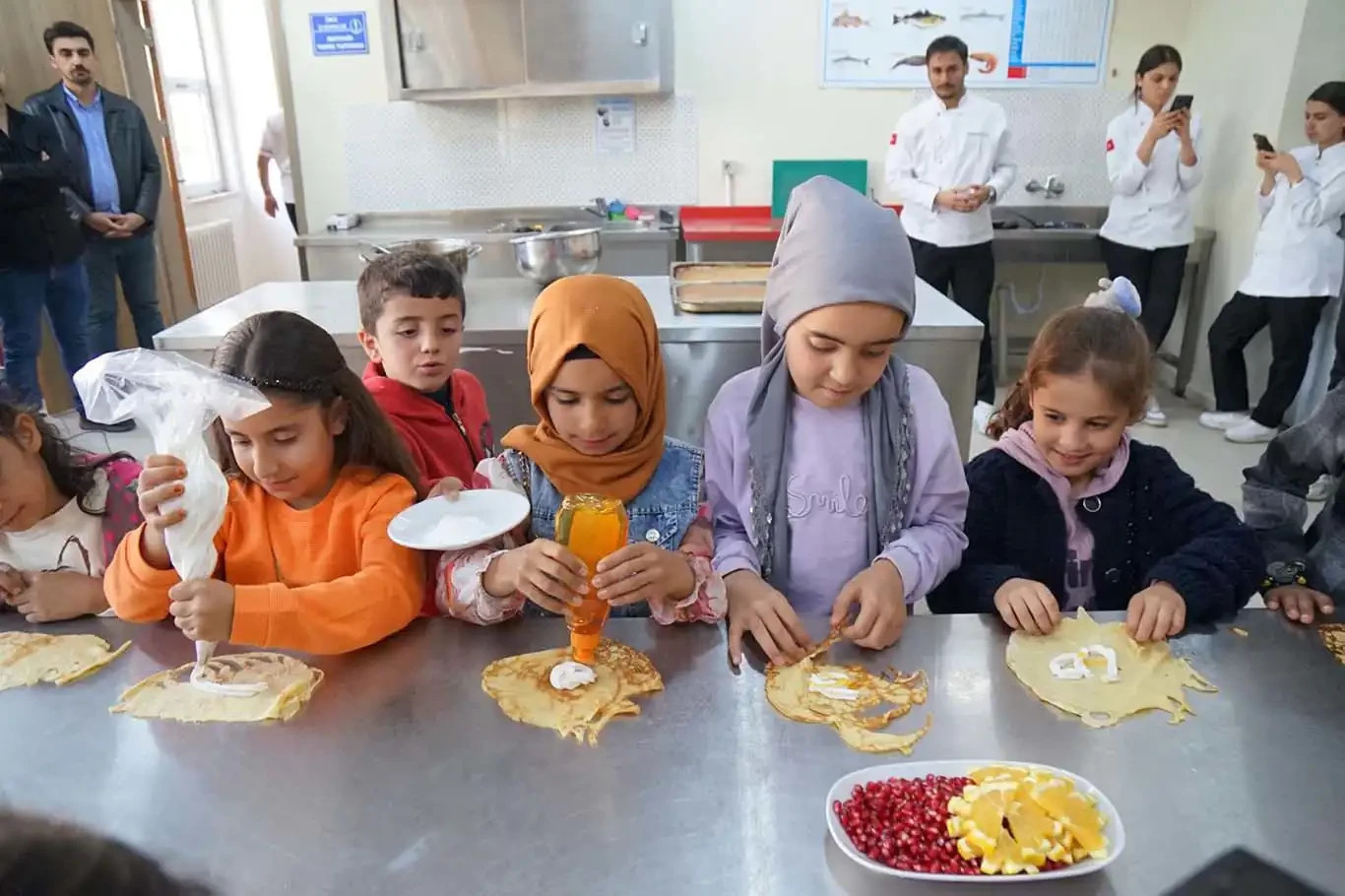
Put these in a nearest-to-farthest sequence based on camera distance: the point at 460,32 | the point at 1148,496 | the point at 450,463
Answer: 1. the point at 1148,496
2. the point at 450,463
3. the point at 460,32

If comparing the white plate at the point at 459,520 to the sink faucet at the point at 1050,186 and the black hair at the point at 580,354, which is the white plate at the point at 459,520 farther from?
the sink faucet at the point at 1050,186

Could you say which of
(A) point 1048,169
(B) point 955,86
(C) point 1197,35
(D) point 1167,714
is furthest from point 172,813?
(C) point 1197,35

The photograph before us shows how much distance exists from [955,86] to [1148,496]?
305cm

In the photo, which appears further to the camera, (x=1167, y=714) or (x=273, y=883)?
(x=1167, y=714)

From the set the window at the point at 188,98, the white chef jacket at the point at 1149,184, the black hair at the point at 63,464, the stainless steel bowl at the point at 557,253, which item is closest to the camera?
the black hair at the point at 63,464

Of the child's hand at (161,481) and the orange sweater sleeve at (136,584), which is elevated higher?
the child's hand at (161,481)

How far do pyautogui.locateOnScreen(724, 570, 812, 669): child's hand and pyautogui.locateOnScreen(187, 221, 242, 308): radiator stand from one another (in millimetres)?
5430

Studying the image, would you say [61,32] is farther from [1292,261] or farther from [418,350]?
[1292,261]

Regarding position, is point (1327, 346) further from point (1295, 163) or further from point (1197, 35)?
point (1197, 35)

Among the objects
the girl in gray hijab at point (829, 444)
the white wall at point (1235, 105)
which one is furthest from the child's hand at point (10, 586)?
the white wall at point (1235, 105)

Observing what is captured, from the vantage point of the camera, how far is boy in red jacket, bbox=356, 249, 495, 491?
Result: 4.95ft

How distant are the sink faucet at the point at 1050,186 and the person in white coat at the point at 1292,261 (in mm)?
973

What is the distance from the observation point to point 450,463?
1.53 m

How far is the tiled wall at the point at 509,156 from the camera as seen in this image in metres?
4.46
